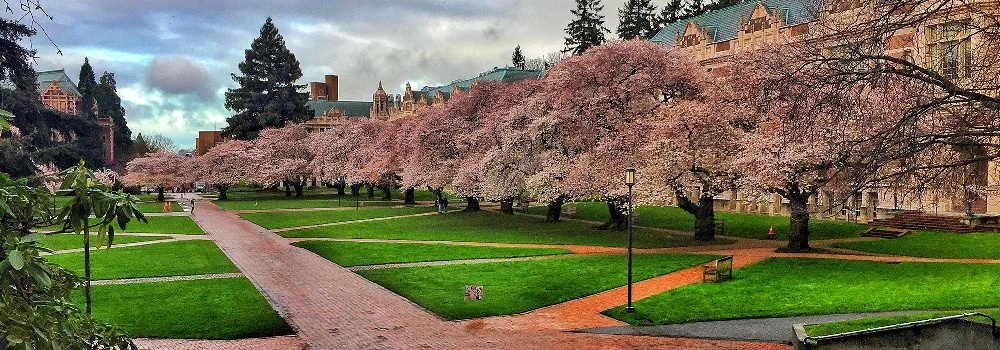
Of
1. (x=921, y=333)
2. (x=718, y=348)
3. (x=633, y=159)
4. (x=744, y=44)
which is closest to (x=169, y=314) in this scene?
(x=718, y=348)

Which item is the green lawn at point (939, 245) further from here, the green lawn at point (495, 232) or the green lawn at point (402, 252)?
the green lawn at point (402, 252)

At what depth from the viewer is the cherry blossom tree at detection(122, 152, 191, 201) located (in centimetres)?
7912

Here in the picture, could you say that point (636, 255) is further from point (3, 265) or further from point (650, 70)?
point (3, 265)

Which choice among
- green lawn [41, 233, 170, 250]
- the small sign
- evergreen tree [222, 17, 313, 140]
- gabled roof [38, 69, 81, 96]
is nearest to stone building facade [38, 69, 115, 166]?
gabled roof [38, 69, 81, 96]

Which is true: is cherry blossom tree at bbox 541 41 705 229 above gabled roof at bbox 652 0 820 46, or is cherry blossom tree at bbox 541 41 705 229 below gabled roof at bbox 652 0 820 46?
below

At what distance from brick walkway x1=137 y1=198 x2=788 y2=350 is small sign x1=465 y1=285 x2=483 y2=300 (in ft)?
5.14

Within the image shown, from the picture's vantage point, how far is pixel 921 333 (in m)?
12.7

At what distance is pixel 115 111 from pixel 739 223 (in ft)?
332

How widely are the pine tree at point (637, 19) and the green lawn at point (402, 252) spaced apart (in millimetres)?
60821

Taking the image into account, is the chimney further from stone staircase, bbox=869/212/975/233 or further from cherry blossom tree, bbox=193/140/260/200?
stone staircase, bbox=869/212/975/233

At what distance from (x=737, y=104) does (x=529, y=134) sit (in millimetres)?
12746

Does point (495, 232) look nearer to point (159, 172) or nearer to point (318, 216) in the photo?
point (318, 216)

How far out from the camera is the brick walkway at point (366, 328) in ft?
50.8

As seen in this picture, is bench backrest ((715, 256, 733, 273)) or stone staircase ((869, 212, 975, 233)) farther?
stone staircase ((869, 212, 975, 233))
